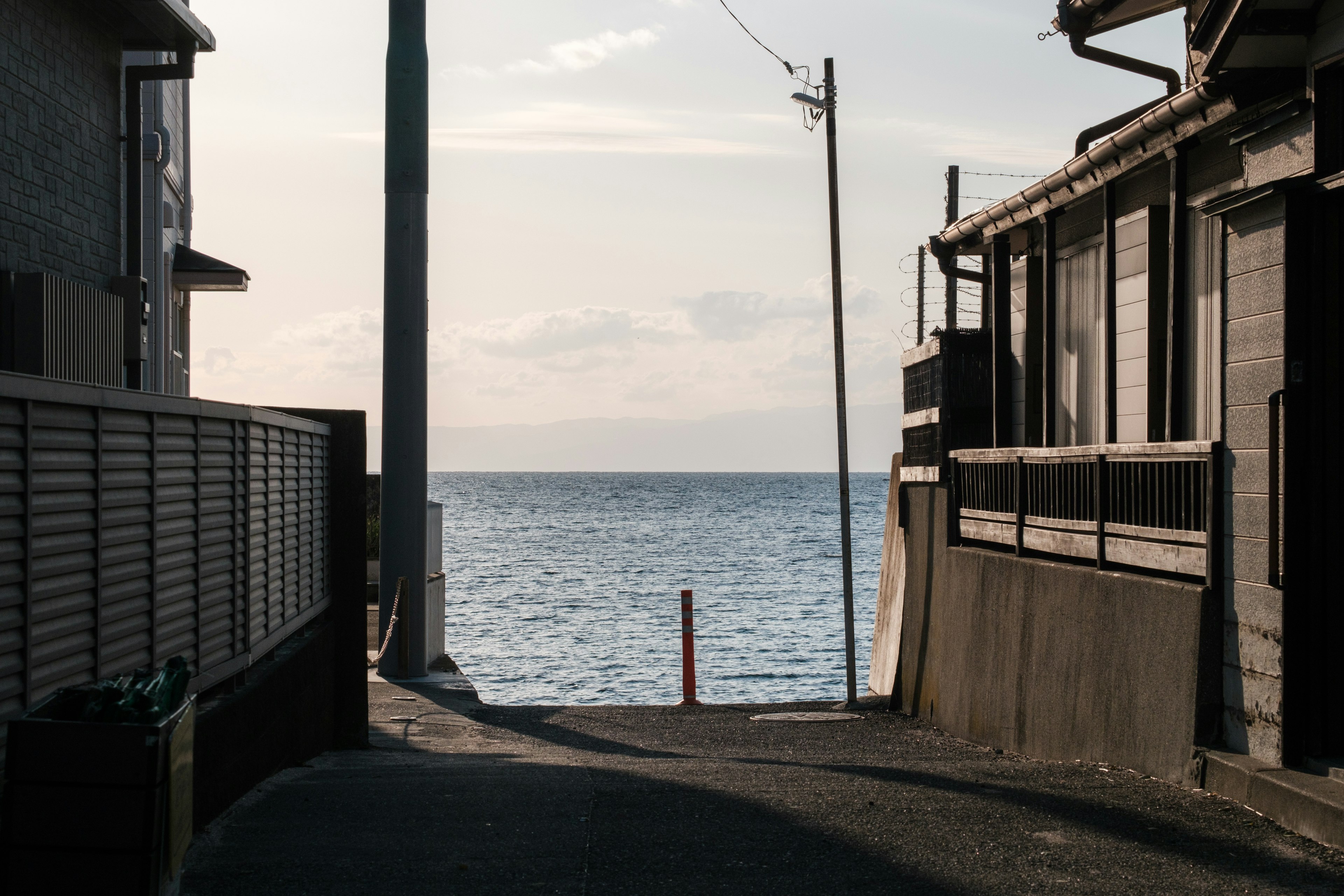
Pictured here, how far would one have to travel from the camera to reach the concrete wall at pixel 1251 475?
671cm

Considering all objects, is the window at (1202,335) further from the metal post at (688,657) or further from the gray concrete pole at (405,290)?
the gray concrete pole at (405,290)

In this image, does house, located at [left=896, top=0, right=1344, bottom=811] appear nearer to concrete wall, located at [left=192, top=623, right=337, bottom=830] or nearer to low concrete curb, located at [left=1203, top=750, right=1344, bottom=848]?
low concrete curb, located at [left=1203, top=750, right=1344, bottom=848]

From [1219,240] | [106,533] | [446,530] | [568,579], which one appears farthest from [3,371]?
[446,530]

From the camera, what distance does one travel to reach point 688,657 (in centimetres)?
1577

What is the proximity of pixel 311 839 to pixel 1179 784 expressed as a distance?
4.85 m

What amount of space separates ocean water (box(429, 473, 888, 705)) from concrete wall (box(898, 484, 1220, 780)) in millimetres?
6789

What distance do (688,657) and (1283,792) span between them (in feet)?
32.9

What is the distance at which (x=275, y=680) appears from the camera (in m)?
7.36

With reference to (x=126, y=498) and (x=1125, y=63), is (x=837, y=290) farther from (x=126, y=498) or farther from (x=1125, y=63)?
(x=126, y=498)

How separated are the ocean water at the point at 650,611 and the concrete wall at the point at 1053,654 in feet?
22.3

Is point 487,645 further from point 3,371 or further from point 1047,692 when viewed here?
point 3,371

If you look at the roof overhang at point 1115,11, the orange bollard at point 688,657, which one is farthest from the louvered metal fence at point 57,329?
the roof overhang at point 1115,11

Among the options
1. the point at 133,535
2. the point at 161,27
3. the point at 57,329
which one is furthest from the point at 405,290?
the point at 133,535

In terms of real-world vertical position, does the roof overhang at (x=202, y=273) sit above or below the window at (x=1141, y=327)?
above
